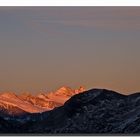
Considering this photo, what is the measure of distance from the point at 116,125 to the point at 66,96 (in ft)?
1.30

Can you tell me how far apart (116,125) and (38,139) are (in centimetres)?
54

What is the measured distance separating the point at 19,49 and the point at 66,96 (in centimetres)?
47

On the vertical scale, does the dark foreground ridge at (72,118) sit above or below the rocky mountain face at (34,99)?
below

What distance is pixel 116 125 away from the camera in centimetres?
12938

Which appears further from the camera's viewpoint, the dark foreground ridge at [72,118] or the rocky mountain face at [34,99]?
the dark foreground ridge at [72,118]

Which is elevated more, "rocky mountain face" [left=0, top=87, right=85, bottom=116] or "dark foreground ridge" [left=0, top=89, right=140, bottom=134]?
"rocky mountain face" [left=0, top=87, right=85, bottom=116]

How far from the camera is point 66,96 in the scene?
424 feet

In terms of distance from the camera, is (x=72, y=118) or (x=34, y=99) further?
(x=72, y=118)

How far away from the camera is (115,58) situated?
130 m

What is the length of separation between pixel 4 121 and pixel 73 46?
699mm

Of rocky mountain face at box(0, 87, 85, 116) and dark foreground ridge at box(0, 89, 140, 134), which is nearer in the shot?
rocky mountain face at box(0, 87, 85, 116)

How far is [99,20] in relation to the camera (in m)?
129

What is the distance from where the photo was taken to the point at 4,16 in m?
129

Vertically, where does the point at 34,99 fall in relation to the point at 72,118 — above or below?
above
